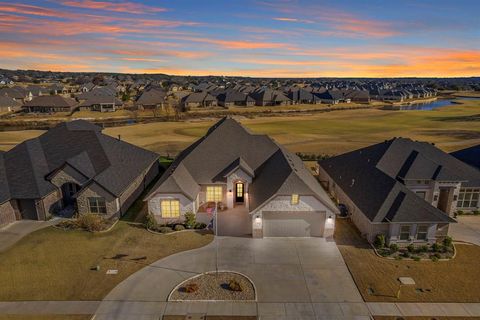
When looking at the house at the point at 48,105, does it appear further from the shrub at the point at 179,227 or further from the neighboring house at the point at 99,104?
the shrub at the point at 179,227

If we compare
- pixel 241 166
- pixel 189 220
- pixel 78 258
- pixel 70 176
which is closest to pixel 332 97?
pixel 241 166

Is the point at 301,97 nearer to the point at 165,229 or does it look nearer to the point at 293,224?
the point at 293,224

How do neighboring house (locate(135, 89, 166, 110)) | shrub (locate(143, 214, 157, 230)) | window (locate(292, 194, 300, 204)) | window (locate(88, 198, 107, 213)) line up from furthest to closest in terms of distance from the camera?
neighboring house (locate(135, 89, 166, 110)), window (locate(88, 198, 107, 213)), shrub (locate(143, 214, 157, 230)), window (locate(292, 194, 300, 204))

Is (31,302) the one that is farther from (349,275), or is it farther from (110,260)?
(349,275)

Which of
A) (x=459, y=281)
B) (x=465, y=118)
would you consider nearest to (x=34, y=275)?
(x=459, y=281)

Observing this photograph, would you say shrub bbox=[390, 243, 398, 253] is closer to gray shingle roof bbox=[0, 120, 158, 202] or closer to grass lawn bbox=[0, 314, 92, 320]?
grass lawn bbox=[0, 314, 92, 320]

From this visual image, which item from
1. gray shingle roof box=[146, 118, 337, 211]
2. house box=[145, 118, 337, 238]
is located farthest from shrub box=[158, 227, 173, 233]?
gray shingle roof box=[146, 118, 337, 211]
